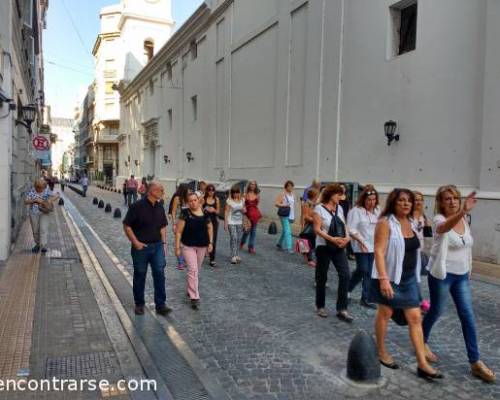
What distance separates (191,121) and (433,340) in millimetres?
25880

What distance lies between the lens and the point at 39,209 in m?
9.41

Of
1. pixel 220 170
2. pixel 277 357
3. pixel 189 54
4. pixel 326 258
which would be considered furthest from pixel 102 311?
pixel 189 54

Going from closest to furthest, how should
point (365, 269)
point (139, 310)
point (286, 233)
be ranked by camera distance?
point (139, 310) < point (365, 269) < point (286, 233)

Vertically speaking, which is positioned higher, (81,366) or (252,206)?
(252,206)

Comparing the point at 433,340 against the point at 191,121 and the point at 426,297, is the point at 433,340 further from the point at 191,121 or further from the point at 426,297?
the point at 191,121

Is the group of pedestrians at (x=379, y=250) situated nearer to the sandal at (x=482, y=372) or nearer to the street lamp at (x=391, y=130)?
the sandal at (x=482, y=372)

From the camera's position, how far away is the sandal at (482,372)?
3.91m

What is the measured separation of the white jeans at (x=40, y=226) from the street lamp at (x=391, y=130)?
8.41 meters

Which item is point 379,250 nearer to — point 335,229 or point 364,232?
point 335,229

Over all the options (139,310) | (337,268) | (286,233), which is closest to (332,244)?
(337,268)

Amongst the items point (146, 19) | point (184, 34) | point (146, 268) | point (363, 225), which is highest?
point (146, 19)

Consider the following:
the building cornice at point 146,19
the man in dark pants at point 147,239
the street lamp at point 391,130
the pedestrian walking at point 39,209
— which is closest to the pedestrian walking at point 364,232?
the man in dark pants at point 147,239

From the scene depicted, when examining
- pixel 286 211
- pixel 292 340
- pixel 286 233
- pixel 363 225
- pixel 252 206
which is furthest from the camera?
pixel 286 233

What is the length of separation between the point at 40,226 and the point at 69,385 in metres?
6.54
